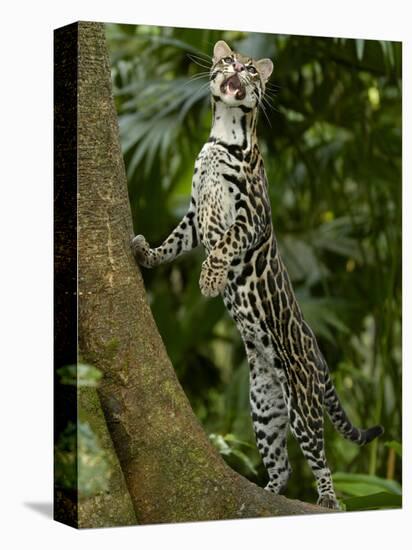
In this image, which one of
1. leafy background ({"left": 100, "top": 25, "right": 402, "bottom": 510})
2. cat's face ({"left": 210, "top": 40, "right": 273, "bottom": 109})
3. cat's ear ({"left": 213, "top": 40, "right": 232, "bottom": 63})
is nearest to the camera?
cat's face ({"left": 210, "top": 40, "right": 273, "bottom": 109})

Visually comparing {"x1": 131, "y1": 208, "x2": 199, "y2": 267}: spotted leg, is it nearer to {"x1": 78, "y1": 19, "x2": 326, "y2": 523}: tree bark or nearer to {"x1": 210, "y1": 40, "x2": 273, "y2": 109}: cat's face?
{"x1": 78, "y1": 19, "x2": 326, "y2": 523}: tree bark

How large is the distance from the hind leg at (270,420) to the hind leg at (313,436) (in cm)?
7

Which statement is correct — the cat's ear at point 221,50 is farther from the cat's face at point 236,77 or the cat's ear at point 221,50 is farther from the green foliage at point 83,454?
the green foliage at point 83,454

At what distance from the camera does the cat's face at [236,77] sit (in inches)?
233

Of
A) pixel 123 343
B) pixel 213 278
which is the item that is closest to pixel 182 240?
pixel 213 278

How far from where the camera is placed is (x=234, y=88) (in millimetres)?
5922

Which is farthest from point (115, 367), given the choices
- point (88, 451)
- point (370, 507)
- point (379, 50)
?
point (379, 50)

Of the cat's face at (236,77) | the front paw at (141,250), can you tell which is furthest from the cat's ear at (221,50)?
the front paw at (141,250)

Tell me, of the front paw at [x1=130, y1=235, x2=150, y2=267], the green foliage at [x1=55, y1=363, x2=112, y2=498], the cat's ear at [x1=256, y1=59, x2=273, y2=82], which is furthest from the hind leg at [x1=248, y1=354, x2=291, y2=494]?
the cat's ear at [x1=256, y1=59, x2=273, y2=82]

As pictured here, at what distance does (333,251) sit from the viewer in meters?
7.15

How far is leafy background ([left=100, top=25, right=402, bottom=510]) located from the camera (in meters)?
6.69

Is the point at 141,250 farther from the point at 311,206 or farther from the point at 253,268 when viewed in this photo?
the point at 311,206

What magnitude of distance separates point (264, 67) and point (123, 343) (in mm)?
1539

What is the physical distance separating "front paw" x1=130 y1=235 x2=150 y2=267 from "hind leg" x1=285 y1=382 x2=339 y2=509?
986 mm
